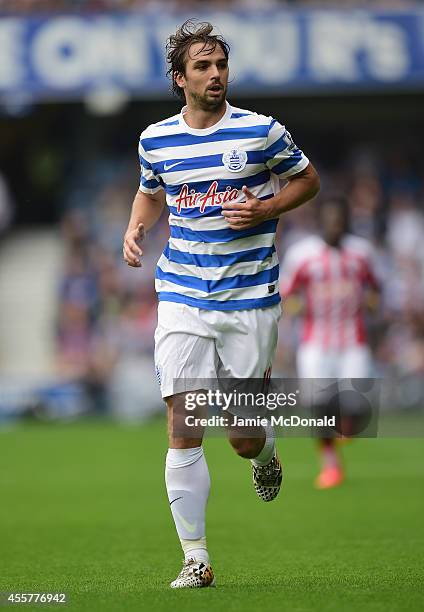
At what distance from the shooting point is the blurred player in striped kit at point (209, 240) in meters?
6.19

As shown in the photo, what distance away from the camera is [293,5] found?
1914cm

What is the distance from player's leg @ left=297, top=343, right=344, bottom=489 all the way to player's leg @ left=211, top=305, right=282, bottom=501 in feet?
14.8

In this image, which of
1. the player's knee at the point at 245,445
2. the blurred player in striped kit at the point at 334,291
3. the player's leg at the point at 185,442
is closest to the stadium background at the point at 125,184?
the blurred player in striped kit at the point at 334,291

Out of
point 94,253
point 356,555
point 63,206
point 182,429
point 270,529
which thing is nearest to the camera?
point 182,429

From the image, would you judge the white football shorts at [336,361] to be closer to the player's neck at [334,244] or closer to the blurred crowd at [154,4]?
the player's neck at [334,244]

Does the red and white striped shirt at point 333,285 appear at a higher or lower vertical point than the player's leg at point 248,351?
lower

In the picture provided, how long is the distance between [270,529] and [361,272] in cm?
368

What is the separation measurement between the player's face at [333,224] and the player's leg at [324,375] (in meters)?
0.99

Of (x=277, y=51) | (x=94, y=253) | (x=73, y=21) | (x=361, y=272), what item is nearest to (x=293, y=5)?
(x=277, y=51)

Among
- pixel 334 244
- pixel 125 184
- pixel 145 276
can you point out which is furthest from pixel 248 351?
pixel 125 184

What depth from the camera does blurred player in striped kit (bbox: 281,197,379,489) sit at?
1173 centimetres

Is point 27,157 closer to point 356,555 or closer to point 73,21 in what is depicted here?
point 73,21

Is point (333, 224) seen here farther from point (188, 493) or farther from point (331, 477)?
point (188, 493)

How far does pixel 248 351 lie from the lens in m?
6.39
